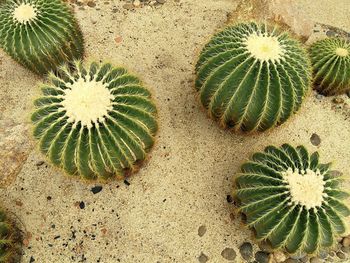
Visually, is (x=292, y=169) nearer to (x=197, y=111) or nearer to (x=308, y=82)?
(x=308, y=82)

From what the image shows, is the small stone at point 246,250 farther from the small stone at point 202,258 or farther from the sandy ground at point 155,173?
the small stone at point 202,258

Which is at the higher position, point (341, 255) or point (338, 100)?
point (338, 100)

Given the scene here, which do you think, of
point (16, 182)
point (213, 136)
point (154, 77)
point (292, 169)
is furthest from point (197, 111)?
point (16, 182)

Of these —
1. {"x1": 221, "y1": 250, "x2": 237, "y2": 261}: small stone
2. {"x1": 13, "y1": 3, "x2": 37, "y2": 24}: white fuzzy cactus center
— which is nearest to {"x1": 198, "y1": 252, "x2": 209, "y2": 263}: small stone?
{"x1": 221, "y1": 250, "x2": 237, "y2": 261}: small stone

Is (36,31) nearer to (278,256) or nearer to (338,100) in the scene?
(278,256)

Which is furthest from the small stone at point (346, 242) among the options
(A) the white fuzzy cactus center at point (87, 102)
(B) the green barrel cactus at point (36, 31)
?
(B) the green barrel cactus at point (36, 31)

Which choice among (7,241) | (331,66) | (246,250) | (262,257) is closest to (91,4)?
(331,66)
